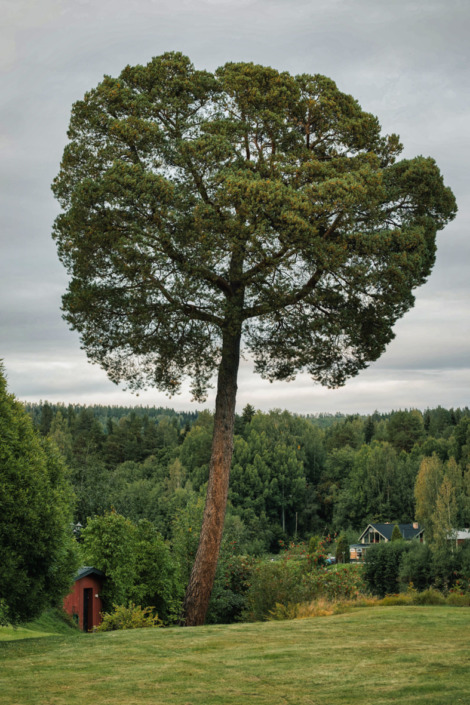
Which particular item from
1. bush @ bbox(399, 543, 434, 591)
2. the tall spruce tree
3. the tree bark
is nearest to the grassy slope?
the tree bark

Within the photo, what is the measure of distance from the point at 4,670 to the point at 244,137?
10662 mm

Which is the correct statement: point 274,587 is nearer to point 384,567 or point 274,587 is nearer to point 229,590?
point 229,590

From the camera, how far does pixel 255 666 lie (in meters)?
6.83

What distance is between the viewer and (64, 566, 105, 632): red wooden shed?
59.1 feet

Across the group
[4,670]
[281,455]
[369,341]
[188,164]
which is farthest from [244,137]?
[281,455]

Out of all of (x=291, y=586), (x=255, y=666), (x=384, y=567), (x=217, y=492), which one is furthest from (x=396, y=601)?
(x=384, y=567)

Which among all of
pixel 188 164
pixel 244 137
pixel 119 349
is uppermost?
pixel 244 137

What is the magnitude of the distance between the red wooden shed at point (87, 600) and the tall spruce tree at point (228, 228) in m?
6.20

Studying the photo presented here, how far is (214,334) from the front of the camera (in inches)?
567

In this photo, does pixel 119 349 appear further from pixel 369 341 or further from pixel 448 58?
pixel 448 58

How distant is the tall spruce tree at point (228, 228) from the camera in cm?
1233

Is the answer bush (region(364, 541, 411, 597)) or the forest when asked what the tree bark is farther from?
bush (region(364, 541, 411, 597))

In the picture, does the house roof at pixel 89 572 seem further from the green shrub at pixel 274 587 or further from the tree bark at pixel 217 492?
the green shrub at pixel 274 587

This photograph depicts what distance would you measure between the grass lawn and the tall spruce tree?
177 inches
